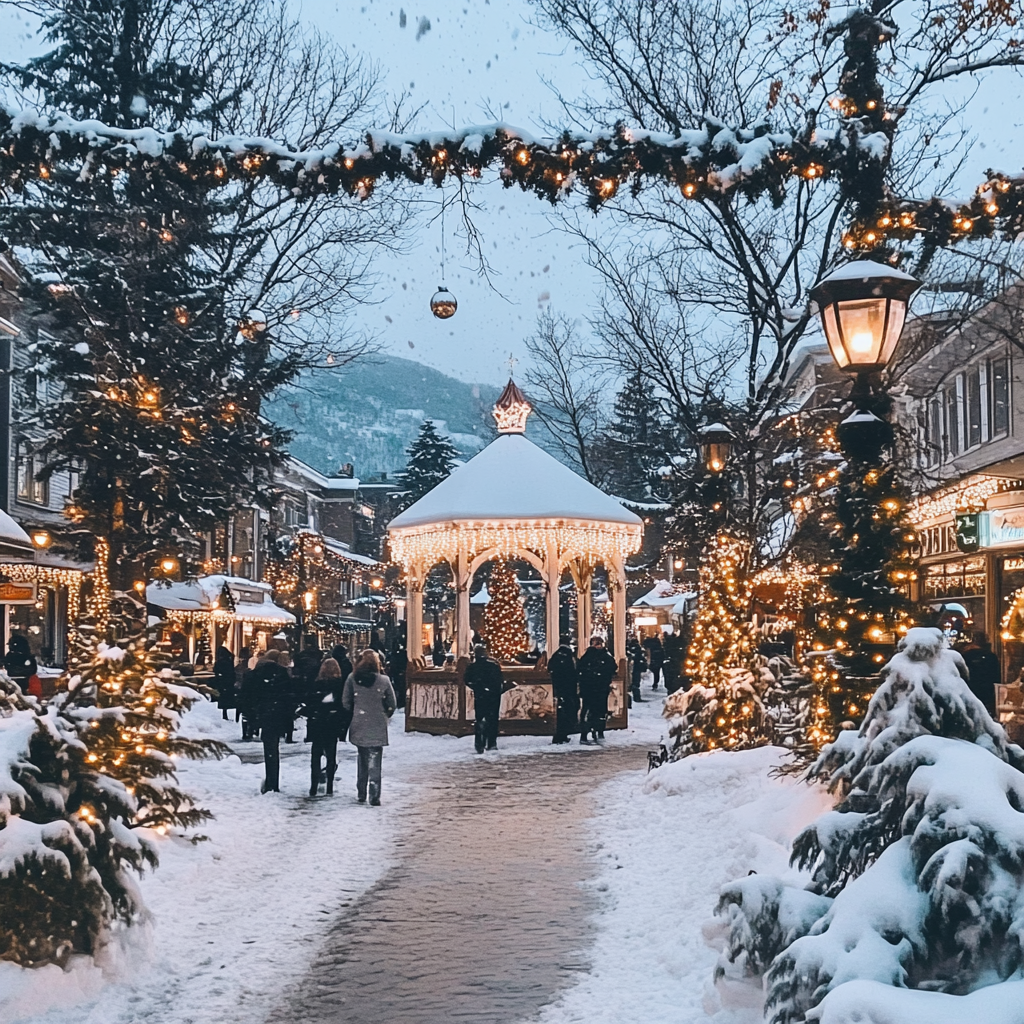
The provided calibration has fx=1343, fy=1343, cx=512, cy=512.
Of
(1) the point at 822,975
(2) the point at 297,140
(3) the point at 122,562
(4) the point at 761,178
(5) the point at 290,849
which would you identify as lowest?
(5) the point at 290,849

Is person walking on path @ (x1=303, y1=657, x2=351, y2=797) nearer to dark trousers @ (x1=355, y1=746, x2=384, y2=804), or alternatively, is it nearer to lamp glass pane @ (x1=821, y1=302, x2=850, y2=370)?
dark trousers @ (x1=355, y1=746, x2=384, y2=804)

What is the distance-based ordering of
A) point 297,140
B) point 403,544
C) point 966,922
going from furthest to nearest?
point 403,544, point 297,140, point 966,922

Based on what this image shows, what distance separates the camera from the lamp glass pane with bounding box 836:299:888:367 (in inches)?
331

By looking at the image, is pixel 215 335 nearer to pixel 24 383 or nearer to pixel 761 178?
Answer: pixel 24 383

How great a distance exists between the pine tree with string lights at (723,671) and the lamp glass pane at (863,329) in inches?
328

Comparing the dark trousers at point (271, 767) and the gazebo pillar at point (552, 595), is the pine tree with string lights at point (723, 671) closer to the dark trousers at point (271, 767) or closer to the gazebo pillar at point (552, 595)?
the dark trousers at point (271, 767)

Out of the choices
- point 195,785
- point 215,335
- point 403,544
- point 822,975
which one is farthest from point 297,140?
point 822,975

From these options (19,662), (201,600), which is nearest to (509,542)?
(19,662)

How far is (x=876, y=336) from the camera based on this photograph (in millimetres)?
8438

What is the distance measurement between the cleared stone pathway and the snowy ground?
0.21 metres

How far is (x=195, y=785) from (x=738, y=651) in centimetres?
707

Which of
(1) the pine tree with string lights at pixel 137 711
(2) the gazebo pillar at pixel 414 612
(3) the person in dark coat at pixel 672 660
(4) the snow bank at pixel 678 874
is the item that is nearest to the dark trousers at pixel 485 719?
(2) the gazebo pillar at pixel 414 612

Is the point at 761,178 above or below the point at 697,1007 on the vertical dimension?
above

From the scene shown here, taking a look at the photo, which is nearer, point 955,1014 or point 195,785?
point 955,1014
